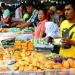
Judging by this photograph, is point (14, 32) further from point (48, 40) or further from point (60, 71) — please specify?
point (60, 71)

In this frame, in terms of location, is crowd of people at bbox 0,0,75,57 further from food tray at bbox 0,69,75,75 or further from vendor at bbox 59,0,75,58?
food tray at bbox 0,69,75,75

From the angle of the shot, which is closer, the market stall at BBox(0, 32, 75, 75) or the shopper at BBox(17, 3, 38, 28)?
the market stall at BBox(0, 32, 75, 75)

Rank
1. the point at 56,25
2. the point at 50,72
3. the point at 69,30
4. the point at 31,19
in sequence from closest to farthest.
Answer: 1. the point at 50,72
2. the point at 69,30
3. the point at 56,25
4. the point at 31,19

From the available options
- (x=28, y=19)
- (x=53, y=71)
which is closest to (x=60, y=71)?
(x=53, y=71)

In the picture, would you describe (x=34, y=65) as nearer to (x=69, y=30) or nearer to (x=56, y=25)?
(x=69, y=30)

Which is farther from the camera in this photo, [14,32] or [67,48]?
[14,32]

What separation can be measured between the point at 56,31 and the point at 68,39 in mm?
1929

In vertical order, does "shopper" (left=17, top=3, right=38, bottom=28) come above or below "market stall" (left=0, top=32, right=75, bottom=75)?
above

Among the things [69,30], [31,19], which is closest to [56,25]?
[69,30]

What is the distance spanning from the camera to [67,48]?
5078mm

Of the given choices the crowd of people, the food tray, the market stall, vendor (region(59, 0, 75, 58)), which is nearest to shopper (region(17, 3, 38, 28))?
the crowd of people

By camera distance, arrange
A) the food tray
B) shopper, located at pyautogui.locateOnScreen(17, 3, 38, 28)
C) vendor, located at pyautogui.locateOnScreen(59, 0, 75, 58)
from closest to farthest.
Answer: the food tray → vendor, located at pyautogui.locateOnScreen(59, 0, 75, 58) → shopper, located at pyautogui.locateOnScreen(17, 3, 38, 28)

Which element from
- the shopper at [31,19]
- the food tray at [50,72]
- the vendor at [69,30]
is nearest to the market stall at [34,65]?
the food tray at [50,72]

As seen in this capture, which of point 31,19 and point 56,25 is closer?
point 56,25
